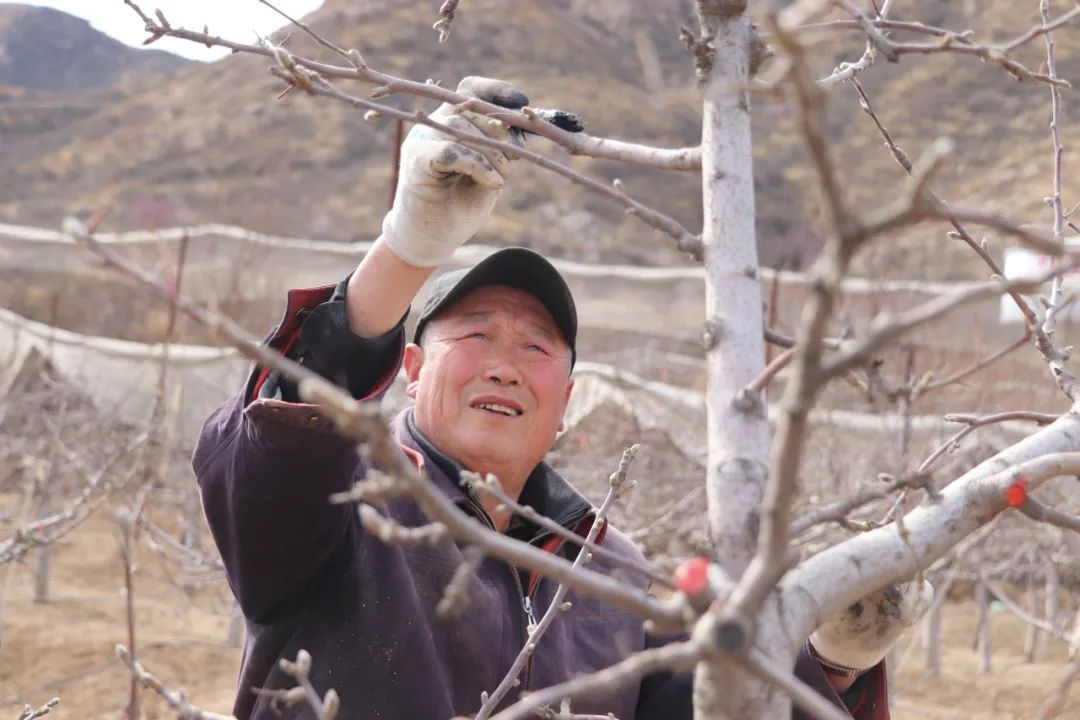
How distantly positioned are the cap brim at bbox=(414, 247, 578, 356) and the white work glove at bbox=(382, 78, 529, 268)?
44cm

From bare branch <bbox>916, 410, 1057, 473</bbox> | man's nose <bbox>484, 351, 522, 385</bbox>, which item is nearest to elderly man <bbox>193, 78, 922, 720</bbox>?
man's nose <bbox>484, 351, 522, 385</bbox>

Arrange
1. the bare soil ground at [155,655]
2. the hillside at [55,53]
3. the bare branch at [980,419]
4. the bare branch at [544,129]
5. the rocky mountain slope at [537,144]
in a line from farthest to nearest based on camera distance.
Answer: the hillside at [55,53]
the rocky mountain slope at [537,144]
the bare soil ground at [155,655]
the bare branch at [980,419]
the bare branch at [544,129]

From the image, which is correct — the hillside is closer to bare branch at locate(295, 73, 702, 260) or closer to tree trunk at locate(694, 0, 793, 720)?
bare branch at locate(295, 73, 702, 260)

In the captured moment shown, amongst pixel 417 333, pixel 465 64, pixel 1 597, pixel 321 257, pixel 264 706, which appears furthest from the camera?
pixel 465 64

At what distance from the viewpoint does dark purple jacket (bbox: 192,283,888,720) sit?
6.30 feet

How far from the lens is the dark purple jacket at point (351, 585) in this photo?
1.92 m

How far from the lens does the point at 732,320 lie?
3.98ft

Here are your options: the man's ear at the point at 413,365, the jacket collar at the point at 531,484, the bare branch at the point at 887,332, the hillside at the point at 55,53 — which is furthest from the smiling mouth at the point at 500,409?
Answer: the hillside at the point at 55,53

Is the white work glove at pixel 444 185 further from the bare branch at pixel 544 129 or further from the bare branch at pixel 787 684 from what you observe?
the bare branch at pixel 787 684

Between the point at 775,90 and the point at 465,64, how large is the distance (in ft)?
97.7

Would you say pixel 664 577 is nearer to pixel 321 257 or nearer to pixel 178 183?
pixel 321 257

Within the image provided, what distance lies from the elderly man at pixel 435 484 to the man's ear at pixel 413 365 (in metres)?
0.02

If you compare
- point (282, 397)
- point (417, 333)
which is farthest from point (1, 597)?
point (282, 397)

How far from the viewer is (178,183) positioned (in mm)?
25406
